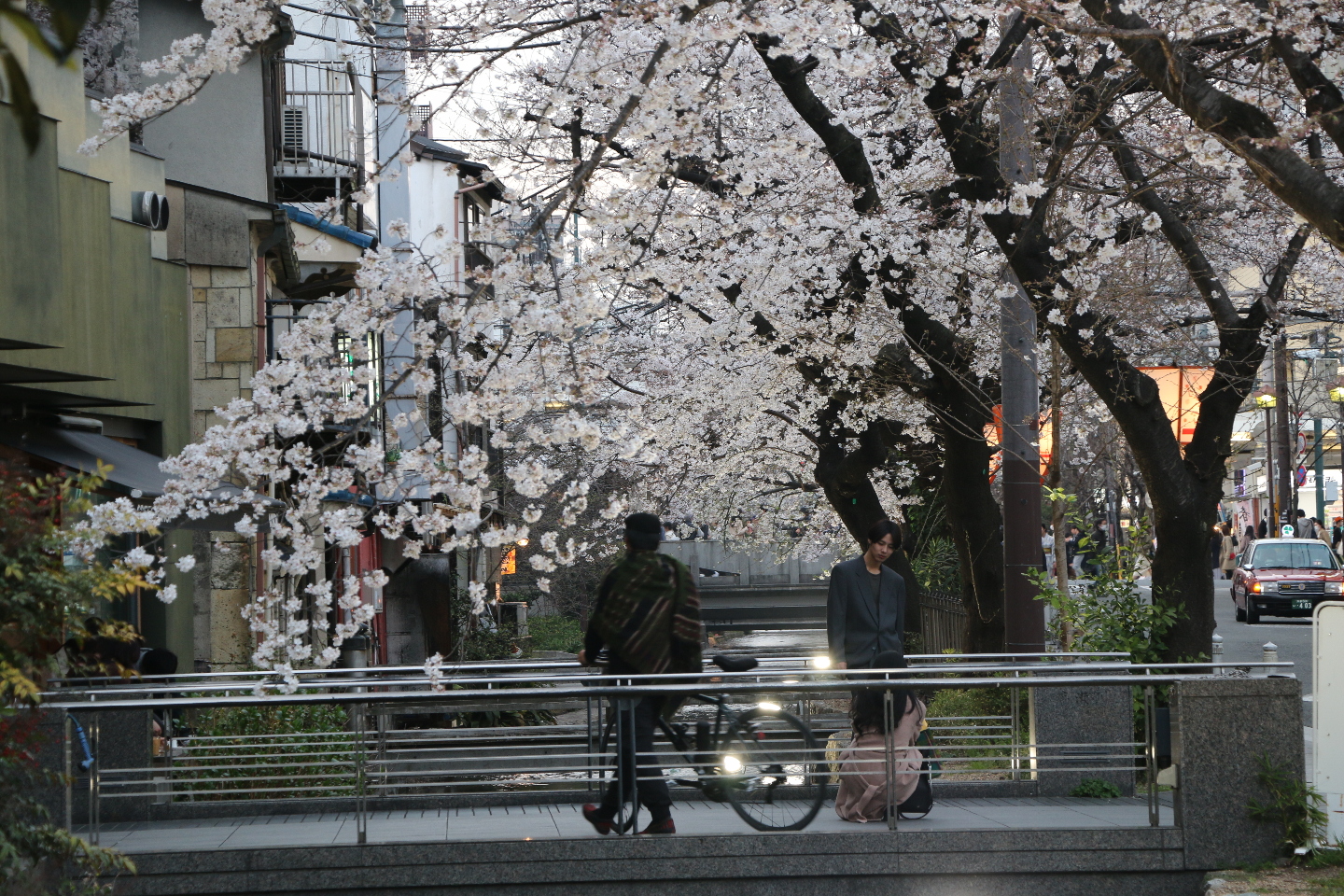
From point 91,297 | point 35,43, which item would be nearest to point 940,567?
point 91,297

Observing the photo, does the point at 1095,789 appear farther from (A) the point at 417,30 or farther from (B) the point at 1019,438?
(A) the point at 417,30

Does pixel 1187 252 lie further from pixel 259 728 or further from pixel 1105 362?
pixel 259 728

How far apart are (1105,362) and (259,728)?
7285 millimetres

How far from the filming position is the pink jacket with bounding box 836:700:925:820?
27.4 feet

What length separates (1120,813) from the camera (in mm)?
8836

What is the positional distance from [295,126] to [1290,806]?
1786cm

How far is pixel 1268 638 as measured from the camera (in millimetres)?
23438

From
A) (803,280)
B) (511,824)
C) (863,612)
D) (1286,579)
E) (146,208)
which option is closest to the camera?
(511,824)

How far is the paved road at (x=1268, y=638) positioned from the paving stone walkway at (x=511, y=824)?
1023cm

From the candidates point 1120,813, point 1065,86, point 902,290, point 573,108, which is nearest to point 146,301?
point 573,108

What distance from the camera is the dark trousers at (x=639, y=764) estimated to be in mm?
7926

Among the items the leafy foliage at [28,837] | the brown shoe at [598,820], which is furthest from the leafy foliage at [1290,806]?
the leafy foliage at [28,837]

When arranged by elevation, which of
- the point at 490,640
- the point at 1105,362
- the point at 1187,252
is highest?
the point at 1187,252

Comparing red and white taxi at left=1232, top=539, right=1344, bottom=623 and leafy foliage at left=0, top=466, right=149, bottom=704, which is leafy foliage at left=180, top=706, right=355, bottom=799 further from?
red and white taxi at left=1232, top=539, right=1344, bottom=623
